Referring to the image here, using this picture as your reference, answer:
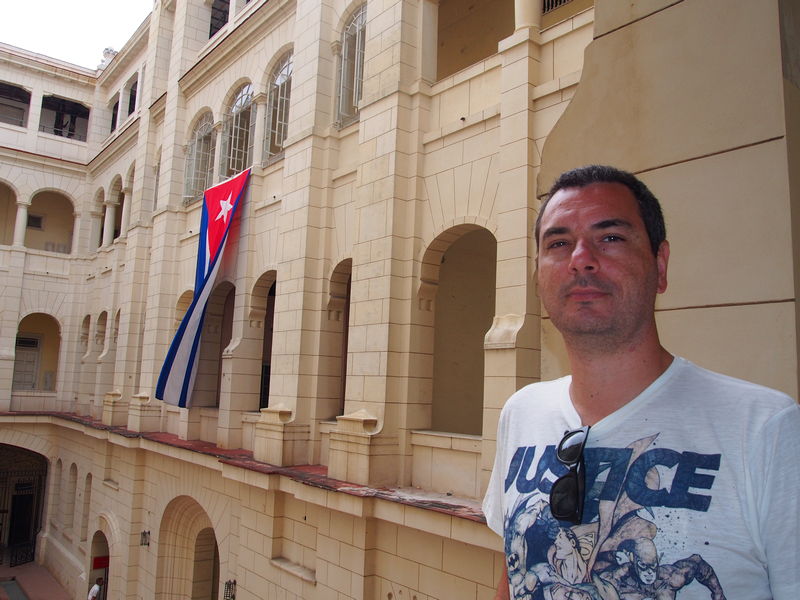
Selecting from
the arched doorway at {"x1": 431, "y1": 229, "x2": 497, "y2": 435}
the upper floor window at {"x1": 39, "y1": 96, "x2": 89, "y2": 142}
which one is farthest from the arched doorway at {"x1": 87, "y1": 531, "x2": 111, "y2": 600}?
the upper floor window at {"x1": 39, "y1": 96, "x2": 89, "y2": 142}

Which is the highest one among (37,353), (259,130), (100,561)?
(259,130)

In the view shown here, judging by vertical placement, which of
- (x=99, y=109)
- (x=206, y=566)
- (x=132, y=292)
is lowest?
(x=206, y=566)

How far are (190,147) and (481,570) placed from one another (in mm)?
14632

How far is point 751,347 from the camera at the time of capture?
194 cm

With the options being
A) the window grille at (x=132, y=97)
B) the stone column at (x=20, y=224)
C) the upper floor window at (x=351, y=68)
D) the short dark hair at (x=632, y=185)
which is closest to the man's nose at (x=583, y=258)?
the short dark hair at (x=632, y=185)

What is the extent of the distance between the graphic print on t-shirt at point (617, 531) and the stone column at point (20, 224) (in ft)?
90.3

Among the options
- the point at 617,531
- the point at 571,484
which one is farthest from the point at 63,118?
the point at 617,531

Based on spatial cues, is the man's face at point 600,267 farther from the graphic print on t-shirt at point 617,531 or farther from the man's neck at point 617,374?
the graphic print on t-shirt at point 617,531

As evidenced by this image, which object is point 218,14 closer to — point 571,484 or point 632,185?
point 632,185

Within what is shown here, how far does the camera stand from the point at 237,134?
52.6ft

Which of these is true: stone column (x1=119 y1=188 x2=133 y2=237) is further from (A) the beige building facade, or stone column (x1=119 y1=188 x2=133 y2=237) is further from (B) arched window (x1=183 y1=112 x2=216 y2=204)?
(B) arched window (x1=183 y1=112 x2=216 y2=204)

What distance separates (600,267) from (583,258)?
0.16ft

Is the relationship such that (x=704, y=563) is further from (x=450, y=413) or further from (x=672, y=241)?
(x=450, y=413)

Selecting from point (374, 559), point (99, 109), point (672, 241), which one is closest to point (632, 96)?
point (672, 241)
